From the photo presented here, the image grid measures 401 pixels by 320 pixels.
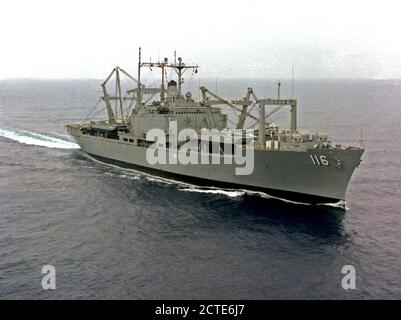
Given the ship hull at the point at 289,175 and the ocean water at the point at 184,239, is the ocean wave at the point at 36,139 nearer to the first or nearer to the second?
the ocean water at the point at 184,239

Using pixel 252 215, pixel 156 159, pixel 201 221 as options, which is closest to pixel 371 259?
pixel 252 215

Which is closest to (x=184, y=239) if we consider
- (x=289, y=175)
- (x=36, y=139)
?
(x=289, y=175)

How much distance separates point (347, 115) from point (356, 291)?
246 ft

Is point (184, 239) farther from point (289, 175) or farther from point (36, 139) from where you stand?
point (36, 139)

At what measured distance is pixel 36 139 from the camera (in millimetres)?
60844

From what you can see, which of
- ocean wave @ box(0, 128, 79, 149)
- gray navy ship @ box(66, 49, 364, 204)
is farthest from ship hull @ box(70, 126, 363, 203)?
ocean wave @ box(0, 128, 79, 149)

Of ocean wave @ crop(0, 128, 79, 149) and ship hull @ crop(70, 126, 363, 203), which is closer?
ship hull @ crop(70, 126, 363, 203)

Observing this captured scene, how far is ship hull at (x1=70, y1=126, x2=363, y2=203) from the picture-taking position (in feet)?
108

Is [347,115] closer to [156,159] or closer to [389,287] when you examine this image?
[156,159]

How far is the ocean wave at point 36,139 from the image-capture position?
57.9 m

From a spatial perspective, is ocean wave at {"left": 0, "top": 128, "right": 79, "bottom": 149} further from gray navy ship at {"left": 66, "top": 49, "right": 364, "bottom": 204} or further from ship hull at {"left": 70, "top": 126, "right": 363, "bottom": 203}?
ship hull at {"left": 70, "top": 126, "right": 363, "bottom": 203}

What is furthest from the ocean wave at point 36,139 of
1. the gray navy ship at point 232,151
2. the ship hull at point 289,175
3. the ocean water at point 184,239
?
the ship hull at point 289,175

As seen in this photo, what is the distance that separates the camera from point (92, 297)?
20.7 metres
